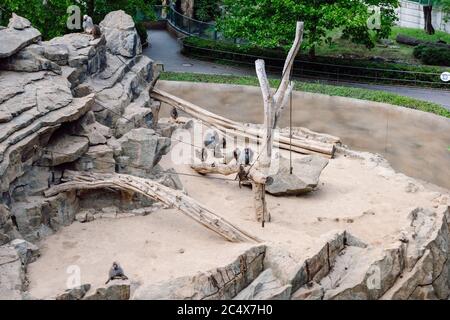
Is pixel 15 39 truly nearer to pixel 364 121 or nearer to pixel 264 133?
pixel 264 133

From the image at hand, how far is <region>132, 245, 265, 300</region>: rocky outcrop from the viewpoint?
41.6ft

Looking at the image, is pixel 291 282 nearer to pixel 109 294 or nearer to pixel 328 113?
pixel 109 294

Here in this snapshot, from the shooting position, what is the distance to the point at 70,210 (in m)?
17.5

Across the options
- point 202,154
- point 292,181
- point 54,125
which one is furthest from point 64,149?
point 292,181

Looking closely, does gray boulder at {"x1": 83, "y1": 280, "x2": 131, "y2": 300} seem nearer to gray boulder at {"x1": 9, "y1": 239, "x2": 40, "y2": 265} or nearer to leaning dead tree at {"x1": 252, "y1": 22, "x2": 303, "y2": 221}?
gray boulder at {"x1": 9, "y1": 239, "x2": 40, "y2": 265}

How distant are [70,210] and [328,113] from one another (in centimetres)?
1452

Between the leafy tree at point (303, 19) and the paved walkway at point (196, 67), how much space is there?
2.55 m

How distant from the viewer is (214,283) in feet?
43.5

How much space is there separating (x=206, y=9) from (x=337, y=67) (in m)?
11.4

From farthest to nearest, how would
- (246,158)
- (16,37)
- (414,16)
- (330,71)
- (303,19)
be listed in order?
(414,16), (330,71), (303,19), (16,37), (246,158)

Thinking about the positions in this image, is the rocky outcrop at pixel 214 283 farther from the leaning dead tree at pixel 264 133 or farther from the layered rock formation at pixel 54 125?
the leaning dead tree at pixel 264 133

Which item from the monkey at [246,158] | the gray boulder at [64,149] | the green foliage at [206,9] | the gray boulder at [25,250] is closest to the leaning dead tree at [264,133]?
the monkey at [246,158]

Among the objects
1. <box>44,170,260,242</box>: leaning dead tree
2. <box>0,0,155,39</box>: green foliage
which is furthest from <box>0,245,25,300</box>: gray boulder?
<box>0,0,155,39</box>: green foliage

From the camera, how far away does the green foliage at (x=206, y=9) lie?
1631 inches
